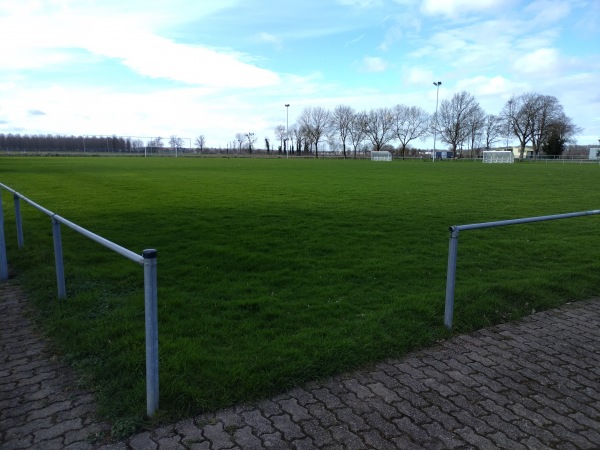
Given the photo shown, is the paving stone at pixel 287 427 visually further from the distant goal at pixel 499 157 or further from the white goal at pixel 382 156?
the white goal at pixel 382 156

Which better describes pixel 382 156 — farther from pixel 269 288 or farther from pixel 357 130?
pixel 269 288

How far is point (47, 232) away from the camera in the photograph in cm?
949

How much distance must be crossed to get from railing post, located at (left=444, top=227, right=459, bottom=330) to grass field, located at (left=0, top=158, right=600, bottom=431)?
0.52 feet

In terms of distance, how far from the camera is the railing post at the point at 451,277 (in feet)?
14.3

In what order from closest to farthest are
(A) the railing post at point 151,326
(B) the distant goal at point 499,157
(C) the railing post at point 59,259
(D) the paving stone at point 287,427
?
(A) the railing post at point 151,326 → (D) the paving stone at point 287,427 → (C) the railing post at point 59,259 → (B) the distant goal at point 499,157

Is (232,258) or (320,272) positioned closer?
(320,272)

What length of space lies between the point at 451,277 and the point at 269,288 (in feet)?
7.54

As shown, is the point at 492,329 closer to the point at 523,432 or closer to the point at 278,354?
the point at 523,432

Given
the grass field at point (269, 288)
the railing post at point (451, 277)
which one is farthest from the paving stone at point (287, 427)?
the railing post at point (451, 277)

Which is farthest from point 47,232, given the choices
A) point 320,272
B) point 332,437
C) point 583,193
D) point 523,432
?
point 583,193

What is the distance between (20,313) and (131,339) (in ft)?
6.46

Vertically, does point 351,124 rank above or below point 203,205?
above

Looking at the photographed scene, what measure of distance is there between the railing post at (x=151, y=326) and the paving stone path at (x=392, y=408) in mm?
225

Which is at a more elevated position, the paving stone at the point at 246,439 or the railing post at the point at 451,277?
the railing post at the point at 451,277
